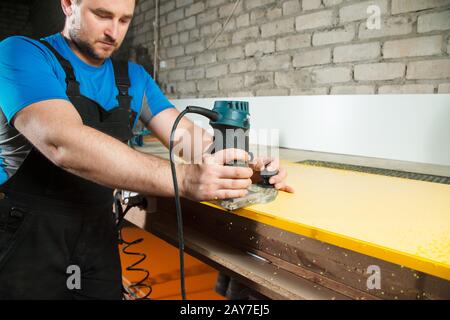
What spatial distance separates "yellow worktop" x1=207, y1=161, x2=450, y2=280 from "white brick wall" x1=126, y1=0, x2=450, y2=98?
64 centimetres

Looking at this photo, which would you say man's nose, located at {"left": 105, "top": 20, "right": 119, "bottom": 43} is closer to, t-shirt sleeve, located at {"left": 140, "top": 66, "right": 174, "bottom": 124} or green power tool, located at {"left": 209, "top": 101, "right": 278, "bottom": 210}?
t-shirt sleeve, located at {"left": 140, "top": 66, "right": 174, "bottom": 124}

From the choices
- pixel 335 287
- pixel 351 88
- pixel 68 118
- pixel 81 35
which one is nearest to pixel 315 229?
pixel 335 287

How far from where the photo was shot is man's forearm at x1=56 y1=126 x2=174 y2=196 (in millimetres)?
671

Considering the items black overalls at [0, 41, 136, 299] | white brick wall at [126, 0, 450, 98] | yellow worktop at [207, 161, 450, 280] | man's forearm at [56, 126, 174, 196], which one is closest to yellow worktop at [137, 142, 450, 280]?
yellow worktop at [207, 161, 450, 280]

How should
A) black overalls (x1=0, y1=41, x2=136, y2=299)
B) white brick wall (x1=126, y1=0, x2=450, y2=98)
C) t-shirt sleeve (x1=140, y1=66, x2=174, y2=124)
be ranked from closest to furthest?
black overalls (x1=0, y1=41, x2=136, y2=299)
t-shirt sleeve (x1=140, y1=66, x2=174, y2=124)
white brick wall (x1=126, y1=0, x2=450, y2=98)

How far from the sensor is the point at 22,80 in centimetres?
76

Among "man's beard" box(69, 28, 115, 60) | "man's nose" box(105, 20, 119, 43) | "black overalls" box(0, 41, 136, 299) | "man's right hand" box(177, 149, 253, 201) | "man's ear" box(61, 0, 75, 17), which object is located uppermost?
"man's ear" box(61, 0, 75, 17)

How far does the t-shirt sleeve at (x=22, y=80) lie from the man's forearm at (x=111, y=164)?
0.15m

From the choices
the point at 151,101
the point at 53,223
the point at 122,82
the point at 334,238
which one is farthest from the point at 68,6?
the point at 334,238

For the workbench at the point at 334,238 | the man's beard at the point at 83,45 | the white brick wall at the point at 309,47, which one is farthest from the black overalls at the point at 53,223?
the white brick wall at the point at 309,47

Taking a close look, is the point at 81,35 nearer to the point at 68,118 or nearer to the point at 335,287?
the point at 68,118

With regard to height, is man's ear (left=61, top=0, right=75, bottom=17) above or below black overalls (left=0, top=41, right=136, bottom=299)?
above

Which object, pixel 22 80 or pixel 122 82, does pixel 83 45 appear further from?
pixel 22 80

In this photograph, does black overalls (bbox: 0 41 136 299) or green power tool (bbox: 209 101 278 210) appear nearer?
green power tool (bbox: 209 101 278 210)
